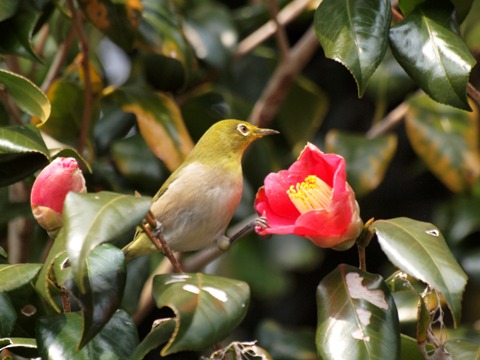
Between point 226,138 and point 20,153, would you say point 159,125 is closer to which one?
point 226,138

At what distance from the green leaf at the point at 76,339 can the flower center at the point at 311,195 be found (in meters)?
0.26

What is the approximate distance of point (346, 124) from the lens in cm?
254

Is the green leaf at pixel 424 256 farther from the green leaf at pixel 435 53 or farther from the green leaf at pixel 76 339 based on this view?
the green leaf at pixel 76 339

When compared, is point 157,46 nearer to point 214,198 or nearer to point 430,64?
point 214,198

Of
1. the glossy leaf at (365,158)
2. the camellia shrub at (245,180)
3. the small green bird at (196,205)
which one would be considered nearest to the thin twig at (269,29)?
the camellia shrub at (245,180)

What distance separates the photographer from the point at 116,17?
59.9 inches

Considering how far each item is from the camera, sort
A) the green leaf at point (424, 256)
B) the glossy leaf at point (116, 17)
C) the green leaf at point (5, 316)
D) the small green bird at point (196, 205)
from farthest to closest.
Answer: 1. the glossy leaf at point (116, 17)
2. the small green bird at point (196, 205)
3. the green leaf at point (5, 316)
4. the green leaf at point (424, 256)

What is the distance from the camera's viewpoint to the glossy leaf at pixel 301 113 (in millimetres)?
2098

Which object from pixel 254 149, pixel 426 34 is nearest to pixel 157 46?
pixel 254 149

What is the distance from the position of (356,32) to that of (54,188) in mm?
427

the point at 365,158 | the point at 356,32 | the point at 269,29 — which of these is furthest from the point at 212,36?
the point at 356,32

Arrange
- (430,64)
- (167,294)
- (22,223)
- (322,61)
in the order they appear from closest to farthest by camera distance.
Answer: (167,294) < (430,64) < (22,223) < (322,61)

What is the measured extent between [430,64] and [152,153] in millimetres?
774

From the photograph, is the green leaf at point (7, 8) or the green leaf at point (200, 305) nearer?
the green leaf at point (200, 305)
